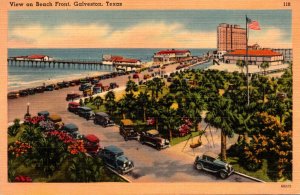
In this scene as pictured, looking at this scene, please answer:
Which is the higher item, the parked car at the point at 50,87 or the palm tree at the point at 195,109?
the parked car at the point at 50,87

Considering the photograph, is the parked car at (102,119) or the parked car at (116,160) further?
the parked car at (102,119)

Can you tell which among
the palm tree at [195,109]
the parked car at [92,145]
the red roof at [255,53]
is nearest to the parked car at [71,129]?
the parked car at [92,145]

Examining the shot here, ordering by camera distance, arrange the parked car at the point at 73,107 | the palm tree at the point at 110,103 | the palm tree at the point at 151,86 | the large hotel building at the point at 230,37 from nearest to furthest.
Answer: the large hotel building at the point at 230,37
the parked car at the point at 73,107
the palm tree at the point at 110,103
the palm tree at the point at 151,86

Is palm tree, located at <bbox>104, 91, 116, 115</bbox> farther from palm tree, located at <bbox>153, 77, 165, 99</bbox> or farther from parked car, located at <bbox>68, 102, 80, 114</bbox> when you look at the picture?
palm tree, located at <bbox>153, 77, 165, 99</bbox>

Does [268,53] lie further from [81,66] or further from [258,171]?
[81,66]

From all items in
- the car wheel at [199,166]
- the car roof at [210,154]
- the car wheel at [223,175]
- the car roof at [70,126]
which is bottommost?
the car wheel at [223,175]

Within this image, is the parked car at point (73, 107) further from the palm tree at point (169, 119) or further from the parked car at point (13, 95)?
the palm tree at point (169, 119)

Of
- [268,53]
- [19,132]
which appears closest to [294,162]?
[268,53]
